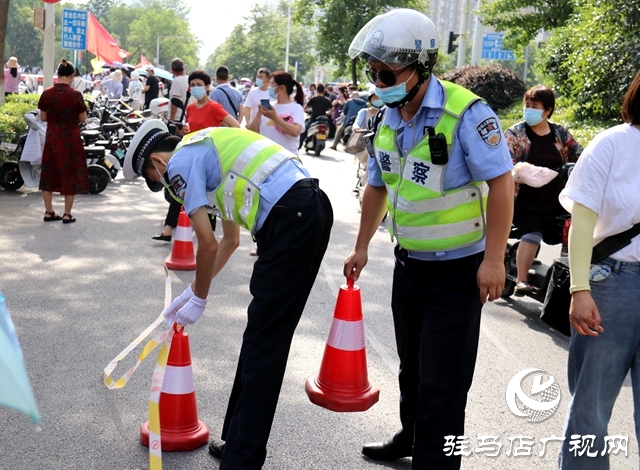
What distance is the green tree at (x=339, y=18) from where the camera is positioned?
39000 mm

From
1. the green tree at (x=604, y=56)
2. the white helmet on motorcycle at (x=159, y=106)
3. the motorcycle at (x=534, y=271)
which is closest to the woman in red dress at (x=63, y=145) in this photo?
the white helmet on motorcycle at (x=159, y=106)

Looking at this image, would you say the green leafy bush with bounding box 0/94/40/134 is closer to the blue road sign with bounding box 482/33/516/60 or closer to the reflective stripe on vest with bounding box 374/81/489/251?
the reflective stripe on vest with bounding box 374/81/489/251

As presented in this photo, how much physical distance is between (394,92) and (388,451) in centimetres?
179

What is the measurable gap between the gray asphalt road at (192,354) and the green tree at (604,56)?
6.22 metres

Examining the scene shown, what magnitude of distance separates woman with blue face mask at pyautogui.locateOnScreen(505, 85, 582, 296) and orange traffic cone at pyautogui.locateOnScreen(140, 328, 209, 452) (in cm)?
388

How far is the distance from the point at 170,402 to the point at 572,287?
81.9 inches

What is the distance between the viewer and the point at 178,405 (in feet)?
14.3

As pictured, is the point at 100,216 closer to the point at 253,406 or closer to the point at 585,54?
the point at 253,406

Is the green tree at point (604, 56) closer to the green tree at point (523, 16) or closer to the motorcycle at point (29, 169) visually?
the green tree at point (523, 16)

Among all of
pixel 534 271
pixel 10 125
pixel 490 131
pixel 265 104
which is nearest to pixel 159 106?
pixel 10 125

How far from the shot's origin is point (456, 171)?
11.9 ft

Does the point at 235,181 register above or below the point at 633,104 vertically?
below

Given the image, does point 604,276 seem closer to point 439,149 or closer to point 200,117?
point 439,149

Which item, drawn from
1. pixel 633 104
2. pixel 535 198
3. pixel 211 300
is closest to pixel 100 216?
pixel 211 300
